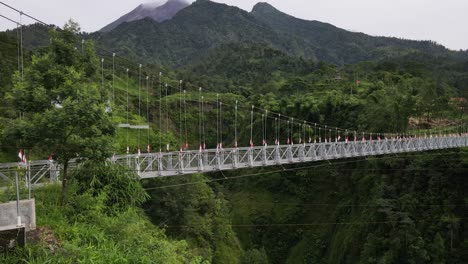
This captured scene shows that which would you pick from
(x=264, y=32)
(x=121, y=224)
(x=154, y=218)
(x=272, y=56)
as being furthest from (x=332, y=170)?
(x=264, y=32)

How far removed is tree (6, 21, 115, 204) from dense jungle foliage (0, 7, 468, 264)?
2 cm

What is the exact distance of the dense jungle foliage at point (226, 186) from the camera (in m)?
6.56

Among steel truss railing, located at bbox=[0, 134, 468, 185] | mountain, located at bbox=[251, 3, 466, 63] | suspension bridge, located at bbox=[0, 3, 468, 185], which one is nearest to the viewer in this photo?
steel truss railing, located at bbox=[0, 134, 468, 185]

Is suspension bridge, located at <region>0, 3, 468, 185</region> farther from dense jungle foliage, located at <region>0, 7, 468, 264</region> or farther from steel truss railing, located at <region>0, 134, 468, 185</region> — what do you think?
dense jungle foliage, located at <region>0, 7, 468, 264</region>

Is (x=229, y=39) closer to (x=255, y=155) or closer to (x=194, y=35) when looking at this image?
(x=194, y=35)

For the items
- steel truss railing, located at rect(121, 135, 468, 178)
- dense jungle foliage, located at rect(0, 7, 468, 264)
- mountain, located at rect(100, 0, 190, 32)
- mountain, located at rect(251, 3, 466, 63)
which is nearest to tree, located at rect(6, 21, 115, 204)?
dense jungle foliage, located at rect(0, 7, 468, 264)

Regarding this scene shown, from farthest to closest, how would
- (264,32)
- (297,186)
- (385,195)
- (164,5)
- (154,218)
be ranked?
(164,5), (264,32), (297,186), (385,195), (154,218)

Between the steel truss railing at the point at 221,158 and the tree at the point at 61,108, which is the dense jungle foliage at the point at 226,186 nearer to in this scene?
the tree at the point at 61,108

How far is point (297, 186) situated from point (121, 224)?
86.1ft

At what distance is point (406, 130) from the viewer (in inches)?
1119

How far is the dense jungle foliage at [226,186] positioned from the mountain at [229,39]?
42994mm

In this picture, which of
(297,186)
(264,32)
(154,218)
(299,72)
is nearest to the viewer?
(154,218)

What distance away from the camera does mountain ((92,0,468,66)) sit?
93562 millimetres

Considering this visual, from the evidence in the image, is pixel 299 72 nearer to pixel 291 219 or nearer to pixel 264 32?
pixel 291 219
